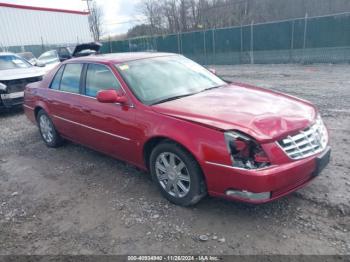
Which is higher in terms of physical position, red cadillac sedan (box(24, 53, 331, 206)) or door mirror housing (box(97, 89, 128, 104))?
door mirror housing (box(97, 89, 128, 104))

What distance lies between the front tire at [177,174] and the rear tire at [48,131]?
2.65 meters

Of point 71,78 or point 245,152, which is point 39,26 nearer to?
point 71,78

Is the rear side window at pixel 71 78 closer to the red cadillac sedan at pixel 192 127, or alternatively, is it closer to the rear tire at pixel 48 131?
the red cadillac sedan at pixel 192 127

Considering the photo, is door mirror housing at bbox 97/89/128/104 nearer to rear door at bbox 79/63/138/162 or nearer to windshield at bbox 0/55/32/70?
rear door at bbox 79/63/138/162

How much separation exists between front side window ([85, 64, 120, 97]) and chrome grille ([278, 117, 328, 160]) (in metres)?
2.10

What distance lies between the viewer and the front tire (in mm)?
2984

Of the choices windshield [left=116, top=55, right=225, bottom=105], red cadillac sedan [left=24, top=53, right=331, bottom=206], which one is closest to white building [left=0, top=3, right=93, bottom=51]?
red cadillac sedan [left=24, top=53, right=331, bottom=206]

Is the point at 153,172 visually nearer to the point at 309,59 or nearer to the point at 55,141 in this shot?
the point at 55,141

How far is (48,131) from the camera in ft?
18.0

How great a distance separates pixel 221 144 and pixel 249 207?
35.1 inches

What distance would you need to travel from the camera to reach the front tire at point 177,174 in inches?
117

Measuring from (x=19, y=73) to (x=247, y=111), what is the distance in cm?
785

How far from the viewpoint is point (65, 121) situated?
4.80 meters

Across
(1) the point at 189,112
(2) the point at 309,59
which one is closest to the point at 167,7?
(2) the point at 309,59
